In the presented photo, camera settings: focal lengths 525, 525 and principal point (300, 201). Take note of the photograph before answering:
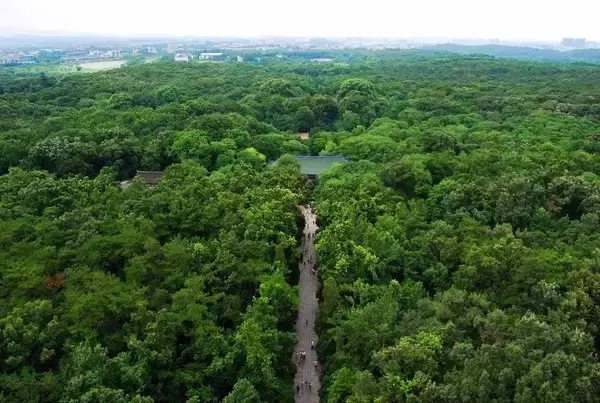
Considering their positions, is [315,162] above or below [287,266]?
above

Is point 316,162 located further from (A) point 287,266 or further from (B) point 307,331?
(B) point 307,331

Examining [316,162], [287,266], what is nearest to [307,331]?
[287,266]

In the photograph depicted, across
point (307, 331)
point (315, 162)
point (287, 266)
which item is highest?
point (315, 162)

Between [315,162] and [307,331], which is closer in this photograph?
[307,331]

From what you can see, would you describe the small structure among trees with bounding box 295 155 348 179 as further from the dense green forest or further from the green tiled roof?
the dense green forest

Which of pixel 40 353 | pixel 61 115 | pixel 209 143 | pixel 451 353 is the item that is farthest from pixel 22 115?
pixel 451 353

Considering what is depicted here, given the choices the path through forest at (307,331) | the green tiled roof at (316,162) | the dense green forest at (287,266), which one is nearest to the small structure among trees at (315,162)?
the green tiled roof at (316,162)

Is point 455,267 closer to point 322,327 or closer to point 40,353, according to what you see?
point 322,327
